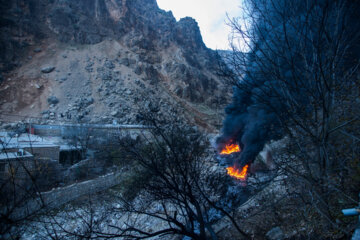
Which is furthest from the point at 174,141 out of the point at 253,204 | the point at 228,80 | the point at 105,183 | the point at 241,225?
the point at 105,183

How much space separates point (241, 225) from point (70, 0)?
46.4 metres

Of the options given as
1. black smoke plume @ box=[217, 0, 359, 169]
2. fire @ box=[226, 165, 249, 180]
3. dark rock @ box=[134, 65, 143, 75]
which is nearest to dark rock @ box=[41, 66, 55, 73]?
dark rock @ box=[134, 65, 143, 75]

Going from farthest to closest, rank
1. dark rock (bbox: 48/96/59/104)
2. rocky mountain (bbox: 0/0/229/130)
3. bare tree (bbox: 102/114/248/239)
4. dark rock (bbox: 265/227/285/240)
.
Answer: rocky mountain (bbox: 0/0/229/130)
dark rock (bbox: 48/96/59/104)
dark rock (bbox: 265/227/285/240)
bare tree (bbox: 102/114/248/239)

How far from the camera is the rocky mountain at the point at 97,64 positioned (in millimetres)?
24781

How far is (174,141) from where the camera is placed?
4.15m

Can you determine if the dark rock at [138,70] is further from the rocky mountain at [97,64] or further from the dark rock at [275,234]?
the dark rock at [275,234]

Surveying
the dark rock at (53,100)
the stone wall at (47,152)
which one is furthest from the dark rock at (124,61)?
the stone wall at (47,152)

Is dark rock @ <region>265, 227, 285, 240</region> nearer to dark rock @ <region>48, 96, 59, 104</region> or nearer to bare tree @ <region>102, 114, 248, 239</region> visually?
bare tree @ <region>102, 114, 248, 239</region>

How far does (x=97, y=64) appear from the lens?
31.8 metres

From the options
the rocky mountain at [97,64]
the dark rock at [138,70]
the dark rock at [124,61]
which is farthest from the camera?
the dark rock at [124,61]

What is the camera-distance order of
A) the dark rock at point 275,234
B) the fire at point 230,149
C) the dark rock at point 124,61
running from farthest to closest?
1. the dark rock at point 124,61
2. the fire at point 230,149
3. the dark rock at point 275,234

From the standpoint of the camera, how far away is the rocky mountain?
24781 mm

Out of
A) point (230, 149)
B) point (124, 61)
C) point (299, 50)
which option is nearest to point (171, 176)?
point (299, 50)

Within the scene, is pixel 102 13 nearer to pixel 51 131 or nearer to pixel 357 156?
pixel 51 131
